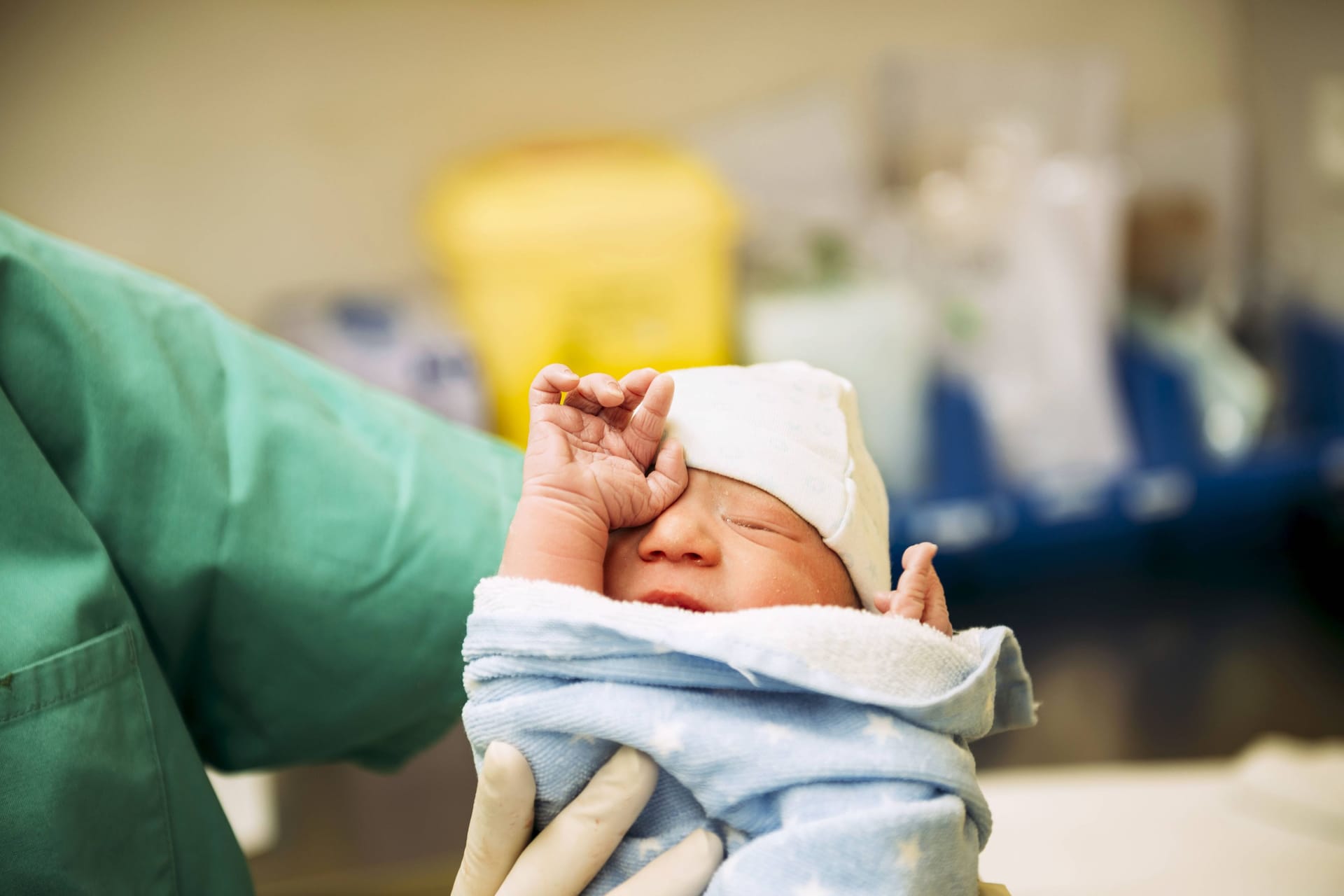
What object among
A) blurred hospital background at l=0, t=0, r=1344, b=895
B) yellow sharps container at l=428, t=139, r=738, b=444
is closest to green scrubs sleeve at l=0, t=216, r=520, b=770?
blurred hospital background at l=0, t=0, r=1344, b=895

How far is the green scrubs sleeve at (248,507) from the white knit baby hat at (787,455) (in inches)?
8.1

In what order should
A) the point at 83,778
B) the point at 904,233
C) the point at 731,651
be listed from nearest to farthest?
the point at 731,651 → the point at 83,778 → the point at 904,233

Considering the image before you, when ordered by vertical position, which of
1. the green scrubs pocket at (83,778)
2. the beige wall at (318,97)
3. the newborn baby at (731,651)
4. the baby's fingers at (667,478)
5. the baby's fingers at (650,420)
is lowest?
the green scrubs pocket at (83,778)

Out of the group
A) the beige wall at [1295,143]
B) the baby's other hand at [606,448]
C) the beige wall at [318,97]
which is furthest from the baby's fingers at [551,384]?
the beige wall at [1295,143]

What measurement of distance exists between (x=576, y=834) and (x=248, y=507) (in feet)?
0.91

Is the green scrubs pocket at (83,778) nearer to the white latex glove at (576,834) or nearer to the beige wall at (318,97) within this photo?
the white latex glove at (576,834)

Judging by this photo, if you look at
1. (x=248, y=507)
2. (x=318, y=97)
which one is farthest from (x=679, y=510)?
(x=318, y=97)

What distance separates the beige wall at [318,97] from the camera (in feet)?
4.85

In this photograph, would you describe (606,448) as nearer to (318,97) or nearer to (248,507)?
(248,507)

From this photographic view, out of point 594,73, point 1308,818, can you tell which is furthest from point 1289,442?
point 594,73

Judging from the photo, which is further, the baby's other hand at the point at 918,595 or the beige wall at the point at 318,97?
the beige wall at the point at 318,97

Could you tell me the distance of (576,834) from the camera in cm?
37

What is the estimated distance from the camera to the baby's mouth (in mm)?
389

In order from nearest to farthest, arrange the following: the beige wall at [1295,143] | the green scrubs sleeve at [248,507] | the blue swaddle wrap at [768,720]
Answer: the blue swaddle wrap at [768,720] < the green scrubs sleeve at [248,507] < the beige wall at [1295,143]
